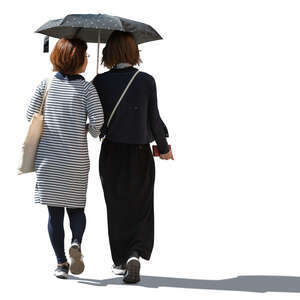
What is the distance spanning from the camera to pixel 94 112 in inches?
296

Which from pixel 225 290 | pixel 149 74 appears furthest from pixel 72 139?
pixel 225 290

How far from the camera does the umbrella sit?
7574mm

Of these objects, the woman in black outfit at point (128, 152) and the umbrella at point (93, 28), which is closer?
the umbrella at point (93, 28)

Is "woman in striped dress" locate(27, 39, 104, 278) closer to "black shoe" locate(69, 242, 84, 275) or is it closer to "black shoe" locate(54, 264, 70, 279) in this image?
"black shoe" locate(69, 242, 84, 275)

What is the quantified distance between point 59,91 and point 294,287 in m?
2.66

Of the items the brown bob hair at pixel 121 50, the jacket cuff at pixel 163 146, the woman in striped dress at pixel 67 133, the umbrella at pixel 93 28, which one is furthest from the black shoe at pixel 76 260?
the umbrella at pixel 93 28

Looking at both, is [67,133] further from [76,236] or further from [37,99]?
[76,236]

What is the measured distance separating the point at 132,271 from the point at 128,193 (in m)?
0.69

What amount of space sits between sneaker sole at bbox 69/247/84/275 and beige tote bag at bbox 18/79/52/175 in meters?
0.79

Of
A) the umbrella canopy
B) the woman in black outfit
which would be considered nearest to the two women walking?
the woman in black outfit

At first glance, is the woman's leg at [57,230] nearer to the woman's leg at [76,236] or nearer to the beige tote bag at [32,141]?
the woman's leg at [76,236]

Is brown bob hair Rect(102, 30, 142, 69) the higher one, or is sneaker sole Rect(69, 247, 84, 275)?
brown bob hair Rect(102, 30, 142, 69)

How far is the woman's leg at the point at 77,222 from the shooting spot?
304 inches

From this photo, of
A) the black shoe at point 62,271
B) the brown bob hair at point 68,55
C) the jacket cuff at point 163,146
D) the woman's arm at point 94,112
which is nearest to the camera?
the woman's arm at point 94,112
